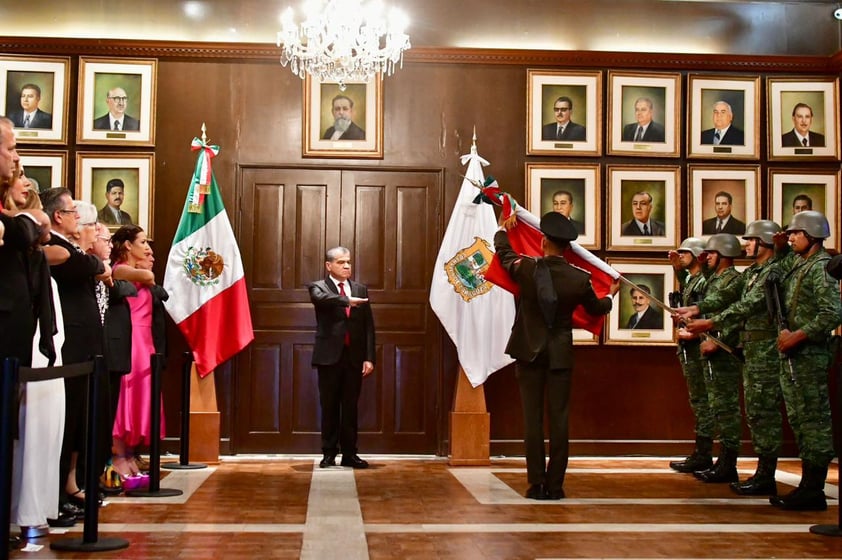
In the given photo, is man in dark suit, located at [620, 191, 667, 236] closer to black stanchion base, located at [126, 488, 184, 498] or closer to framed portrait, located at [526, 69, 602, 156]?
framed portrait, located at [526, 69, 602, 156]

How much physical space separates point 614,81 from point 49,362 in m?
6.40

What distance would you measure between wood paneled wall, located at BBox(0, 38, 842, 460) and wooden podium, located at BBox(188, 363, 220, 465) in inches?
16.8

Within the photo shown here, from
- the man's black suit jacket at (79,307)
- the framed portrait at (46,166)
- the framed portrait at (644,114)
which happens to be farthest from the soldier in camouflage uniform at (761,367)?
the framed portrait at (46,166)

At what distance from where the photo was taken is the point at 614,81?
30.4 ft

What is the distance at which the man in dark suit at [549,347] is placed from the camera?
6.34m

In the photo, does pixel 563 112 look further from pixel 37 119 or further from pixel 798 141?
pixel 37 119

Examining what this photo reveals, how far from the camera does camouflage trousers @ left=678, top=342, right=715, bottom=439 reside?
7793 millimetres

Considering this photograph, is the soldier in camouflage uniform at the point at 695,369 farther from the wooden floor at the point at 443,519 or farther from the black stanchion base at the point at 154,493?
the black stanchion base at the point at 154,493

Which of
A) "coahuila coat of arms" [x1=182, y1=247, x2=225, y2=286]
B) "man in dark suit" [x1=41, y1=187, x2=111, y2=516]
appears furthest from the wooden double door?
"man in dark suit" [x1=41, y1=187, x2=111, y2=516]

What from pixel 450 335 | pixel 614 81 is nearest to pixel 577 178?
pixel 614 81

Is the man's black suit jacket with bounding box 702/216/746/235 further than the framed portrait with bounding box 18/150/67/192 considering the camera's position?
Yes

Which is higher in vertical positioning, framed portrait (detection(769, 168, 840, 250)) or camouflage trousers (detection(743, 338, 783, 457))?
framed portrait (detection(769, 168, 840, 250))

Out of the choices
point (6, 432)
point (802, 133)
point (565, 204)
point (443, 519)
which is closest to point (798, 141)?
point (802, 133)

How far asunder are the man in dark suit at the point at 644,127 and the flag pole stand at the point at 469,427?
2800 mm
